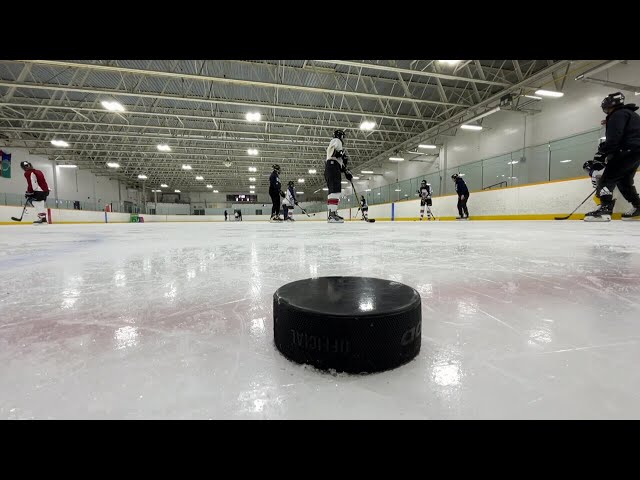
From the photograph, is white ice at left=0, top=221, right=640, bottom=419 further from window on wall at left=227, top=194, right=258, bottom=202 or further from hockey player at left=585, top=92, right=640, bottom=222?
Answer: window on wall at left=227, top=194, right=258, bottom=202

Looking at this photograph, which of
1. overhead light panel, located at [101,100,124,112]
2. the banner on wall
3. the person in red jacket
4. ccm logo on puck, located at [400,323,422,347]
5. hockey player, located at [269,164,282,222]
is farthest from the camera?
the banner on wall

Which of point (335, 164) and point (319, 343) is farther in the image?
point (335, 164)

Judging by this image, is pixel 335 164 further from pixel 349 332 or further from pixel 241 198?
pixel 241 198

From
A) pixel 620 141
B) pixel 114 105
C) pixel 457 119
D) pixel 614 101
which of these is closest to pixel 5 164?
pixel 114 105

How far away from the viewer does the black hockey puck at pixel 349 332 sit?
473 mm

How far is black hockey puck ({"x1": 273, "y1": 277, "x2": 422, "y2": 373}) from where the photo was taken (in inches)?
18.6

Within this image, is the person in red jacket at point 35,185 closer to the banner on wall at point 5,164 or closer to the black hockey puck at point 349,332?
the banner on wall at point 5,164

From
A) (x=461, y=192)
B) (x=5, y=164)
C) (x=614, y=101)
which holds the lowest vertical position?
(x=461, y=192)

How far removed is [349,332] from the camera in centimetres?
47

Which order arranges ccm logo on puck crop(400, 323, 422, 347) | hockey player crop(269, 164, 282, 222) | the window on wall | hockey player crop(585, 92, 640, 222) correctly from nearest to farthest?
ccm logo on puck crop(400, 323, 422, 347), hockey player crop(585, 92, 640, 222), hockey player crop(269, 164, 282, 222), the window on wall

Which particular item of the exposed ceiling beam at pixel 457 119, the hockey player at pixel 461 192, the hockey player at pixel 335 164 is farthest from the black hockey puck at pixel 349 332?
the exposed ceiling beam at pixel 457 119

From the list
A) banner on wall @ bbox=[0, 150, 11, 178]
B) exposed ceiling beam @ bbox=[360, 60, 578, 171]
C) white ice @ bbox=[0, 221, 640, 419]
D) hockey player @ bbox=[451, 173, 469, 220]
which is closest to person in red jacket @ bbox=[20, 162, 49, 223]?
white ice @ bbox=[0, 221, 640, 419]
